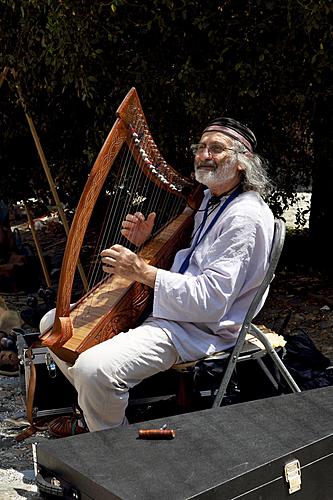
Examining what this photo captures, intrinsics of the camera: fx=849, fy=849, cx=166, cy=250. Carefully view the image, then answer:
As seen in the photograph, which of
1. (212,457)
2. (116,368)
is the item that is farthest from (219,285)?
(212,457)

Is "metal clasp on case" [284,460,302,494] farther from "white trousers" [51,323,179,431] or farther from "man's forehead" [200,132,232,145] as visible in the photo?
"man's forehead" [200,132,232,145]

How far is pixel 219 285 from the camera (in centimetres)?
331

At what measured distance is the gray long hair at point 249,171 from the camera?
3.55m

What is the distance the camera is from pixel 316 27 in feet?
14.8

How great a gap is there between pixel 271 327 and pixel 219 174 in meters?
2.54

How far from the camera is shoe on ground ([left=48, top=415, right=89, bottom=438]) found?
3834 mm

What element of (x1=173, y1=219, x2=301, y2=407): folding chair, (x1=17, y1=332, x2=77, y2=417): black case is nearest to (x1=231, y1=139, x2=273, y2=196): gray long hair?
(x1=173, y1=219, x2=301, y2=407): folding chair

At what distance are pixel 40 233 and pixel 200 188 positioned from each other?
20.4ft

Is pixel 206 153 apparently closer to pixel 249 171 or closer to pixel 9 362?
pixel 249 171

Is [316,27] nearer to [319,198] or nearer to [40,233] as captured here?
[319,198]

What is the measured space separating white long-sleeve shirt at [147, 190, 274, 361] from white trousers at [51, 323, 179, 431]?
0.07m

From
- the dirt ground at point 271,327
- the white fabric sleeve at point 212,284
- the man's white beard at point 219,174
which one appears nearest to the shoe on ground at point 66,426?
the dirt ground at point 271,327

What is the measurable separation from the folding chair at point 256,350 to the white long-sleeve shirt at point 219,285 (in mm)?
49

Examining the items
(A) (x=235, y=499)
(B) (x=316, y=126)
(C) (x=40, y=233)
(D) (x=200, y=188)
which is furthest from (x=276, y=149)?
(C) (x=40, y=233)
